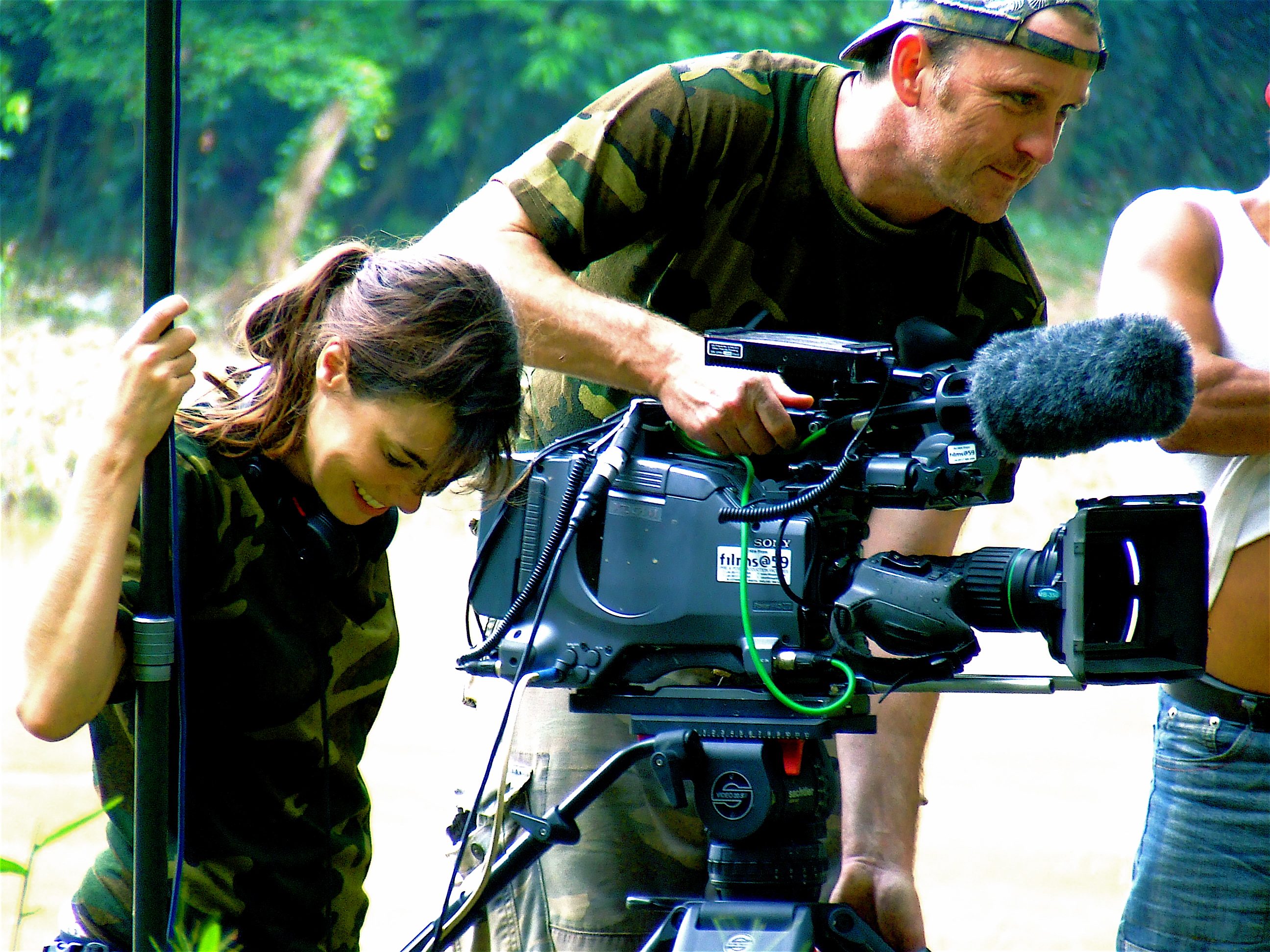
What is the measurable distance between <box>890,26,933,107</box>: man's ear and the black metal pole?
→ 0.84 metres

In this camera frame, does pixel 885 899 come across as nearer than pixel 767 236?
Yes

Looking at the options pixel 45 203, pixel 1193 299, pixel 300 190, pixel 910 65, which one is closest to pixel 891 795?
pixel 1193 299

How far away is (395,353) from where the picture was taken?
131 centimetres

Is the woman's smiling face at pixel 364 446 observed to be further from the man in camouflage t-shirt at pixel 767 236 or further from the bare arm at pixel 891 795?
the bare arm at pixel 891 795

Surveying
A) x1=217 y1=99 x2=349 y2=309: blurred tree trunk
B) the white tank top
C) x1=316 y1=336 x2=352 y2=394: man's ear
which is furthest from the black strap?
x1=217 y1=99 x2=349 y2=309: blurred tree trunk

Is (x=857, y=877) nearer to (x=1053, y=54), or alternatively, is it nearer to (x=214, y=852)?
(x=214, y=852)

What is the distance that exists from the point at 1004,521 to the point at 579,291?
236 inches

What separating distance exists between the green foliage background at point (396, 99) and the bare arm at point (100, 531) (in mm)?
6409

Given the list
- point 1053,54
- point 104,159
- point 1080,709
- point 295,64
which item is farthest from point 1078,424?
point 104,159

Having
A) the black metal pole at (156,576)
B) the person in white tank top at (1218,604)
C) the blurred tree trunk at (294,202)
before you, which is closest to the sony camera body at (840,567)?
the black metal pole at (156,576)

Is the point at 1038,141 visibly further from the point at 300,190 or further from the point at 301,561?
the point at 300,190

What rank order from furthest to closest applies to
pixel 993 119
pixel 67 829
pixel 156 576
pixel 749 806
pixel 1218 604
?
1. pixel 1218 604
2. pixel 993 119
3. pixel 749 806
4. pixel 156 576
5. pixel 67 829

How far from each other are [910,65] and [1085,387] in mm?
628

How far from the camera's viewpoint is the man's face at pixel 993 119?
4.72 feet
